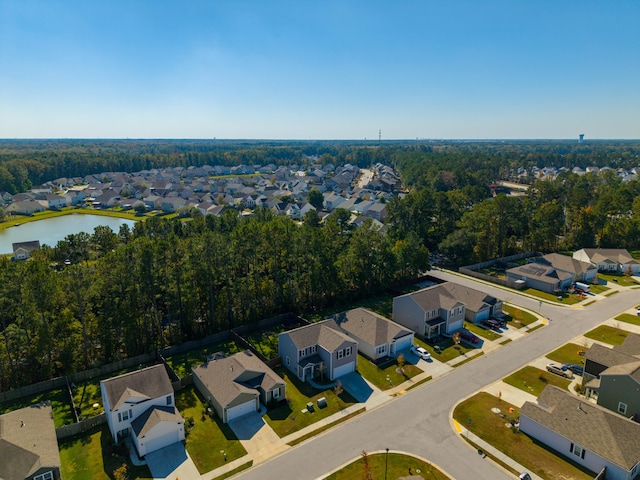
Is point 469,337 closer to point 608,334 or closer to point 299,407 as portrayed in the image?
point 608,334

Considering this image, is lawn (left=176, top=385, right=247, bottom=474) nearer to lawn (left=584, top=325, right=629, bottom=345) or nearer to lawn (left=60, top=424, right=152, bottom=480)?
lawn (left=60, top=424, right=152, bottom=480)

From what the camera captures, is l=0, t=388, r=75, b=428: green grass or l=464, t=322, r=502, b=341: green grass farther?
l=464, t=322, r=502, b=341: green grass

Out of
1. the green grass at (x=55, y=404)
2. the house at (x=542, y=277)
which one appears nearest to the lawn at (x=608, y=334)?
the house at (x=542, y=277)

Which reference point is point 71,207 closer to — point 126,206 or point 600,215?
point 126,206

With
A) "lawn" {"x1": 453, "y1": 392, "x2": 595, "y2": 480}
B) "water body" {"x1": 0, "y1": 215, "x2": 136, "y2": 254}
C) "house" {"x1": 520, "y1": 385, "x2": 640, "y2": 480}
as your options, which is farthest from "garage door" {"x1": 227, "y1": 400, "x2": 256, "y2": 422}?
"water body" {"x1": 0, "y1": 215, "x2": 136, "y2": 254}

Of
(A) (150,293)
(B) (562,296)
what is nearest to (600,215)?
(B) (562,296)

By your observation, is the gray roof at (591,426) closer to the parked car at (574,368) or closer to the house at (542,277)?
the parked car at (574,368)

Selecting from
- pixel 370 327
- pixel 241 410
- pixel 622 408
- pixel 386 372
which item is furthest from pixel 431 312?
pixel 241 410

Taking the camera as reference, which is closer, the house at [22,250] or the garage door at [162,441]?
the garage door at [162,441]
